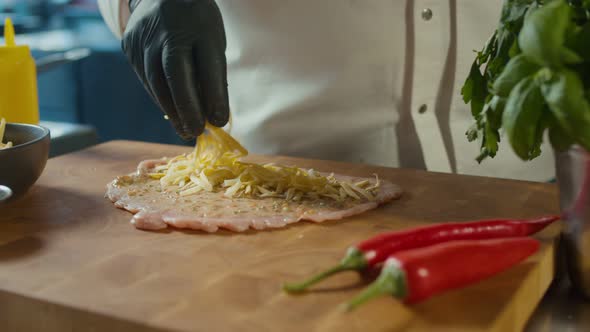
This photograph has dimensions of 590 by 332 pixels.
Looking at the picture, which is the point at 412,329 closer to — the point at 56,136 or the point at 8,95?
the point at 8,95

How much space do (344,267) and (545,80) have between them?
399 mm

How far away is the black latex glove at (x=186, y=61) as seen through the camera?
5.50ft

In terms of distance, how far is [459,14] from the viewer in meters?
2.05

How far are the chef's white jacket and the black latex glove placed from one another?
1.30 feet

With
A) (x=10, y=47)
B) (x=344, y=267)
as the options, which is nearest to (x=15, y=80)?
(x=10, y=47)

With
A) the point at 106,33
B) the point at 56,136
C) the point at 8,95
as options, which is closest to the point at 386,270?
the point at 8,95

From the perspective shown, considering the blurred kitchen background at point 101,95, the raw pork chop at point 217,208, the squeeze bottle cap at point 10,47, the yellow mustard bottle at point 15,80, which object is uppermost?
the squeeze bottle cap at point 10,47

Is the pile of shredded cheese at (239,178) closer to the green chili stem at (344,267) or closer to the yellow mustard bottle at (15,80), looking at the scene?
the green chili stem at (344,267)

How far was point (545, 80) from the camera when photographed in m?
0.96

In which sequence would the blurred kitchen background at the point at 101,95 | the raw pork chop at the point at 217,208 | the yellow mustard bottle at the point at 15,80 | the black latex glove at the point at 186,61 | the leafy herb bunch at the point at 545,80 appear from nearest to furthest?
the leafy herb bunch at the point at 545,80
the raw pork chop at the point at 217,208
the black latex glove at the point at 186,61
the yellow mustard bottle at the point at 15,80
the blurred kitchen background at the point at 101,95

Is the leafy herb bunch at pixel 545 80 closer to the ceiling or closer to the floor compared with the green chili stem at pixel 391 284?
closer to the ceiling

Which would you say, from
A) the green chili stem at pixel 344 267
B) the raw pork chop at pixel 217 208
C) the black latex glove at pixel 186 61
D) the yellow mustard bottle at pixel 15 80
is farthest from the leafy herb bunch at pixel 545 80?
the yellow mustard bottle at pixel 15 80

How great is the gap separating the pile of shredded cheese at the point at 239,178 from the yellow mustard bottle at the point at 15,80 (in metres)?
0.64

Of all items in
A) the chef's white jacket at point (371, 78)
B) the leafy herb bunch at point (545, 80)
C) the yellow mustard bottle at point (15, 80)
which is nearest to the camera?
the leafy herb bunch at point (545, 80)
